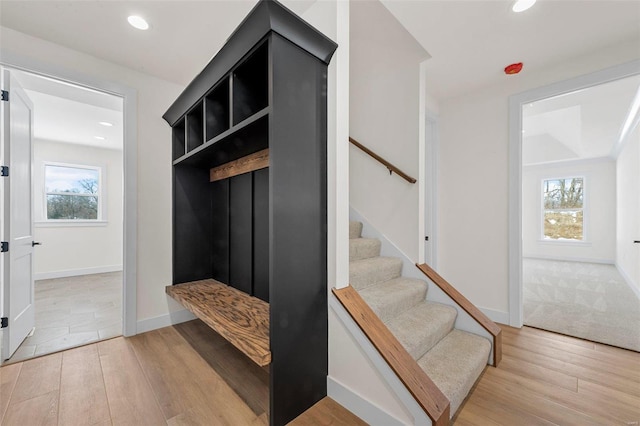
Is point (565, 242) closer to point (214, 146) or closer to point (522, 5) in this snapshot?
point (522, 5)

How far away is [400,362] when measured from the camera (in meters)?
1.38

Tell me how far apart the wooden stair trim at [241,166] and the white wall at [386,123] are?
1.22 meters

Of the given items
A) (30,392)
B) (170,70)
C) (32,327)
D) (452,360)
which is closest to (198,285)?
(30,392)

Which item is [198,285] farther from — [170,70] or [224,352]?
[170,70]

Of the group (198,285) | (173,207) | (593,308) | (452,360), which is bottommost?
(593,308)

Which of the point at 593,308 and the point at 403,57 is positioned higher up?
the point at 403,57

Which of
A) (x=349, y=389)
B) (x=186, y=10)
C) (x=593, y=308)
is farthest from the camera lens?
(x=593, y=308)

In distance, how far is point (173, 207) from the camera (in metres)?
2.76

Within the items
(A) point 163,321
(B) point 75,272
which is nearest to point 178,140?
(A) point 163,321

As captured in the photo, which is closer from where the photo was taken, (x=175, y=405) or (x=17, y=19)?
(x=175, y=405)

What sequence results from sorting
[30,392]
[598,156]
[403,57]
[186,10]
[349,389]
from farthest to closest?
[598,156] < [403,57] < [186,10] < [30,392] < [349,389]

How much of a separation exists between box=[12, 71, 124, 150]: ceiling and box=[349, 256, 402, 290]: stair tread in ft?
9.62

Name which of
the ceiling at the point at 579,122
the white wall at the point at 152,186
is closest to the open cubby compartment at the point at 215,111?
the white wall at the point at 152,186

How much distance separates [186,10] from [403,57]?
186 centimetres
